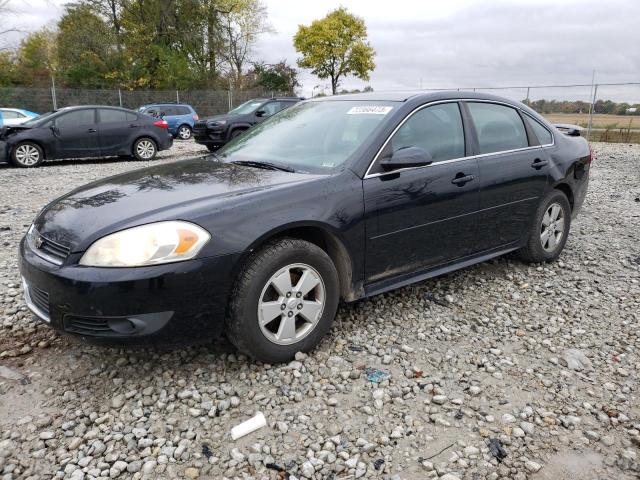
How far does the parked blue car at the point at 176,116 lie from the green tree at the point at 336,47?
74.5 ft

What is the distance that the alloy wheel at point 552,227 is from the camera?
4633mm

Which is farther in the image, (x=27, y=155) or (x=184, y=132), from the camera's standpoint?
(x=184, y=132)

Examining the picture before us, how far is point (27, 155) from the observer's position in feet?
36.9

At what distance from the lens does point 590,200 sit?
789 cm

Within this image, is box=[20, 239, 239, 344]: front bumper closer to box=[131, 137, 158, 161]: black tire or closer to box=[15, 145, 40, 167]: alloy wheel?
box=[15, 145, 40, 167]: alloy wheel

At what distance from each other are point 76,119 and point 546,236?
35.4ft

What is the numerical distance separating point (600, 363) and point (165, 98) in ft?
92.1

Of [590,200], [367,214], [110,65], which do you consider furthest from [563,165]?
[110,65]

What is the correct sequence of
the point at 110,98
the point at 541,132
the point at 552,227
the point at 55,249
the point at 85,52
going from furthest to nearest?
the point at 85,52
the point at 110,98
the point at 552,227
the point at 541,132
the point at 55,249

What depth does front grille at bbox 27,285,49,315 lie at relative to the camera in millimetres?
2649

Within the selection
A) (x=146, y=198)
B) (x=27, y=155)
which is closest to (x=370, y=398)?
(x=146, y=198)

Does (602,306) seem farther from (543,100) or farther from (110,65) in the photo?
(110,65)

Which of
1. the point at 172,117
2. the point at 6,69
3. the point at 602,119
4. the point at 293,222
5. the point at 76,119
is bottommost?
the point at 293,222

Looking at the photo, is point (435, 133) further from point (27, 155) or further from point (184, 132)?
point (184, 132)
